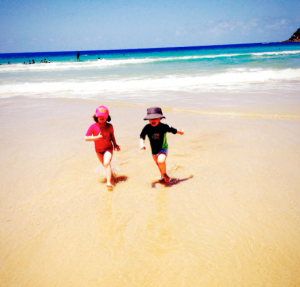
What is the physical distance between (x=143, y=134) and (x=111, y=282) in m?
1.87

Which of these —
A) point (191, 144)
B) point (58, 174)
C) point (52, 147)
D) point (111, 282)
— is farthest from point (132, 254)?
point (52, 147)

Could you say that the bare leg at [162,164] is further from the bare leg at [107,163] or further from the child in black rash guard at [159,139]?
the bare leg at [107,163]

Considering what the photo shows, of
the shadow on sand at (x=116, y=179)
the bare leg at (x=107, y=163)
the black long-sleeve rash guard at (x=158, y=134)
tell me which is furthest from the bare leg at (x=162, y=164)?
the bare leg at (x=107, y=163)

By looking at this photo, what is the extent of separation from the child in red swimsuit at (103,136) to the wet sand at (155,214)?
0.31m

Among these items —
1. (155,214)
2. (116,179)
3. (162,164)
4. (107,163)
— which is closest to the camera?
(155,214)

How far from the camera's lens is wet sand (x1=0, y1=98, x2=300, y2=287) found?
1.87 m

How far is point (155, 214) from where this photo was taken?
2543 millimetres

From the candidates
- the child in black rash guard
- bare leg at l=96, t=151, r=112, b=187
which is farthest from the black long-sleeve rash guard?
bare leg at l=96, t=151, r=112, b=187

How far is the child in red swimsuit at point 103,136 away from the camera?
311cm

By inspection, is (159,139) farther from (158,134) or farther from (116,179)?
(116,179)

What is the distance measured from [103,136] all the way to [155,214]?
1.37 meters

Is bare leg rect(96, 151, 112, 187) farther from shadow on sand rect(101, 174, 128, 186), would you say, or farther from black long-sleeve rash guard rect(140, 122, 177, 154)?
black long-sleeve rash guard rect(140, 122, 177, 154)

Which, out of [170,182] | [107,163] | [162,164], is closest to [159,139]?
[162,164]

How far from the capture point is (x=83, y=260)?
1.99 m
